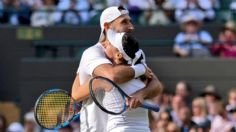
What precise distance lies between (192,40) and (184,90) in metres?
1.19

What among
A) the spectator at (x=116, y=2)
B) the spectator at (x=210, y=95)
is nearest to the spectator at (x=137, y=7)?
the spectator at (x=116, y=2)

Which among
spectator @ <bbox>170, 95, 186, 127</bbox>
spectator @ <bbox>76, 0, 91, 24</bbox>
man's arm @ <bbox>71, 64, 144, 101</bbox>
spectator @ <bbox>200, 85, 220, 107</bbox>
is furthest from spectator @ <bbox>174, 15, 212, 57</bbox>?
man's arm @ <bbox>71, 64, 144, 101</bbox>

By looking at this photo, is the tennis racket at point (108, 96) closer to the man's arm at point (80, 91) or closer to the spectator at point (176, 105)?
the man's arm at point (80, 91)

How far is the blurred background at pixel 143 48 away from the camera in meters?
14.1

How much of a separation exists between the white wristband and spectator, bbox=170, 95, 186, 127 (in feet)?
17.2

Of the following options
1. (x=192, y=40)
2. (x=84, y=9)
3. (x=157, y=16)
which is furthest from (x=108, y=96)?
(x=84, y=9)

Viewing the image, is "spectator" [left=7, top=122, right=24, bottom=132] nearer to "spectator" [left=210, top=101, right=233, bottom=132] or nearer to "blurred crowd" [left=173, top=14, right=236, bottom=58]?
"blurred crowd" [left=173, top=14, right=236, bottom=58]

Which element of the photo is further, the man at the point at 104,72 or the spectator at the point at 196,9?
the spectator at the point at 196,9

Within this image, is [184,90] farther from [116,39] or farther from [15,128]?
[116,39]

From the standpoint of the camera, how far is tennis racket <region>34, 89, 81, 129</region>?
8.19m

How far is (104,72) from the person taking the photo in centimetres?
749

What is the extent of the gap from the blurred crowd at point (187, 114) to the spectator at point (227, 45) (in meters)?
0.70

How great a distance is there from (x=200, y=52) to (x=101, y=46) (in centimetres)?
733

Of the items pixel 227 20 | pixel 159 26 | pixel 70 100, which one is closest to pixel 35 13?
pixel 159 26
